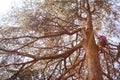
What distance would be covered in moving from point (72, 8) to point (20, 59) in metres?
1.67

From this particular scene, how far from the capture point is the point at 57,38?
22.3 feet

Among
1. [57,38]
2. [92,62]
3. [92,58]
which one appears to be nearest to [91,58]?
[92,58]

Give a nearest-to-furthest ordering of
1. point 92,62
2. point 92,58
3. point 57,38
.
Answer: point 92,62, point 92,58, point 57,38

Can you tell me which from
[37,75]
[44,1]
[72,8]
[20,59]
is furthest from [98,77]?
[44,1]

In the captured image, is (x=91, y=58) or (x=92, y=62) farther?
(x=91, y=58)

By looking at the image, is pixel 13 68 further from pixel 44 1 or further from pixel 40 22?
pixel 44 1

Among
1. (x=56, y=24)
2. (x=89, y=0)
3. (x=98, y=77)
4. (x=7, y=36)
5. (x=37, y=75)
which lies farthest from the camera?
(x=89, y=0)

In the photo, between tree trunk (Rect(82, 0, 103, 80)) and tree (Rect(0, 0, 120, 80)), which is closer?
tree trunk (Rect(82, 0, 103, 80))

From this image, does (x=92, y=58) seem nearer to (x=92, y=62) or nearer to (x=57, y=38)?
(x=92, y=62)

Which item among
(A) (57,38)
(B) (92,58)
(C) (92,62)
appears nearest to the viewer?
(C) (92,62)

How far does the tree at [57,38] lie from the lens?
5473 millimetres

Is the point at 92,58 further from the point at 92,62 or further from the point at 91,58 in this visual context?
the point at 92,62

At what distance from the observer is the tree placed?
5.47m

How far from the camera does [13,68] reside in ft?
18.1
